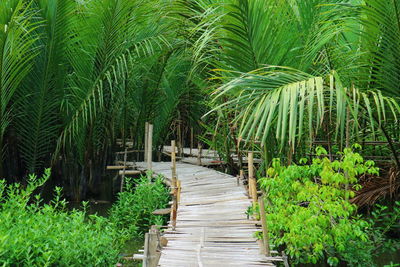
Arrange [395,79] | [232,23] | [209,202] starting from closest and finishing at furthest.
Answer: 1. [395,79]
2. [232,23]
3. [209,202]

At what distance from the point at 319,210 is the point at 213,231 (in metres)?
1.06

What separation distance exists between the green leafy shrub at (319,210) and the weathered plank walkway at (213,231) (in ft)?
1.01

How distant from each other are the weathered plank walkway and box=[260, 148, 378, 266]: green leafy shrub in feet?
1.01

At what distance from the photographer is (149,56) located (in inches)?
307

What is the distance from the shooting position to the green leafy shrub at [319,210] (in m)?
3.63

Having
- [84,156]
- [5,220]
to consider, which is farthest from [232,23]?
[84,156]

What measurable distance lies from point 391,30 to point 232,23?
1404mm

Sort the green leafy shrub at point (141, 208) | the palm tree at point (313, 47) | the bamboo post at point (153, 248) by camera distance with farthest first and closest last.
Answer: the green leafy shrub at point (141, 208) → the palm tree at point (313, 47) → the bamboo post at point (153, 248)

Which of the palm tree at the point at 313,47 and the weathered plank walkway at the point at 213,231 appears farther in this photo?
the palm tree at the point at 313,47

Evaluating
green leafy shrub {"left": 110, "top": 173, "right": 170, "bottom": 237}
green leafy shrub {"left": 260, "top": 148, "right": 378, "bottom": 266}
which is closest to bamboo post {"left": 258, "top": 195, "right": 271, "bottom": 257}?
green leafy shrub {"left": 260, "top": 148, "right": 378, "bottom": 266}

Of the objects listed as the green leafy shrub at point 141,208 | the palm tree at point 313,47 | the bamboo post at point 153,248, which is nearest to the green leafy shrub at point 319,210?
the palm tree at point 313,47

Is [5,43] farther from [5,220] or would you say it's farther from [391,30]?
[391,30]

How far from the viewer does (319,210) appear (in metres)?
3.71

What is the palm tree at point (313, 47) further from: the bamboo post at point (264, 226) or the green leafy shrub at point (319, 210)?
the bamboo post at point (264, 226)
